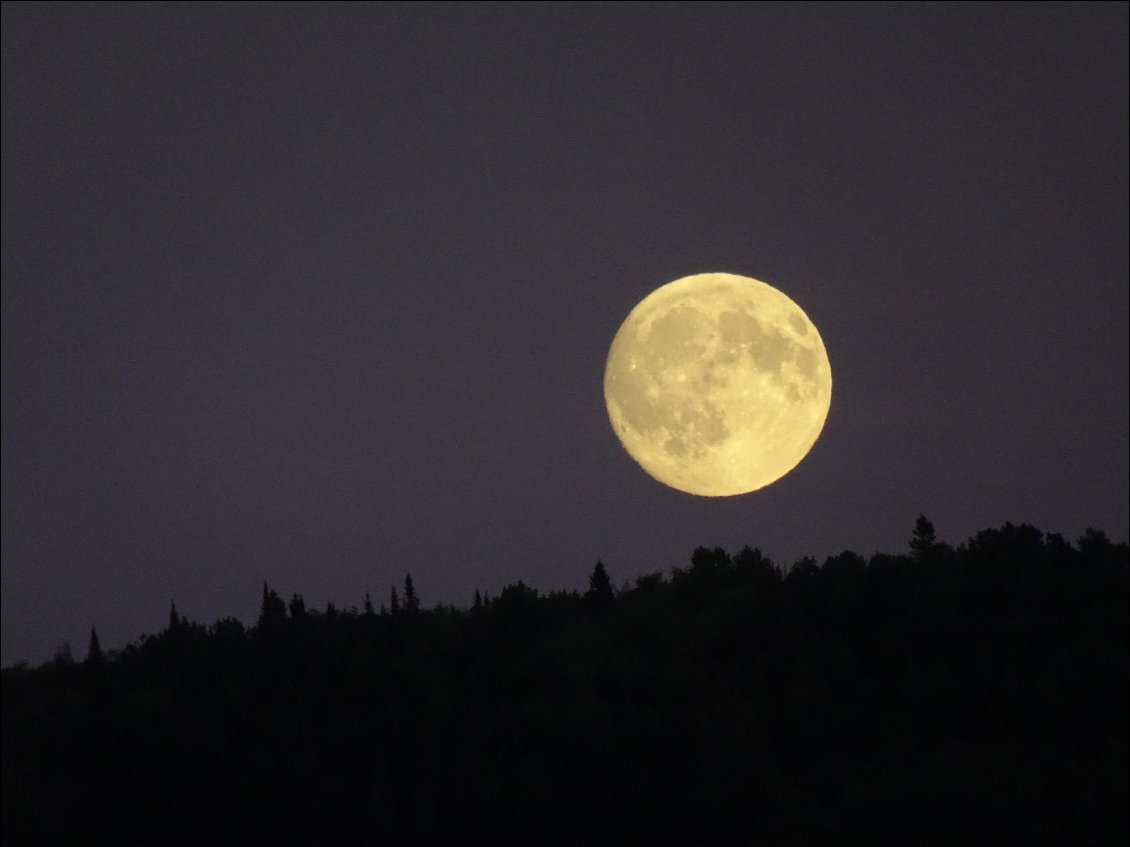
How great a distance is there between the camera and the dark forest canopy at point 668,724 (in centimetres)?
4338

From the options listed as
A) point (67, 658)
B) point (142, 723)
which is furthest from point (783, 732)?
point (67, 658)

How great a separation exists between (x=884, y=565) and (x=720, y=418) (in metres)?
14.6

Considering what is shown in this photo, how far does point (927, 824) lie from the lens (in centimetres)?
4031

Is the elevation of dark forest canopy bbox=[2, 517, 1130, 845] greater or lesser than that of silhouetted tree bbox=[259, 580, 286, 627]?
lesser

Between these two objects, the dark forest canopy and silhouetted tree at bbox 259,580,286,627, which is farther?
silhouetted tree at bbox 259,580,286,627

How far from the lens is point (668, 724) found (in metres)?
48.3

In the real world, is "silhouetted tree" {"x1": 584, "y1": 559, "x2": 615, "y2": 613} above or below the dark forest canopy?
above

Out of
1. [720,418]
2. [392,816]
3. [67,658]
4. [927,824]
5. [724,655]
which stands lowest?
[927,824]

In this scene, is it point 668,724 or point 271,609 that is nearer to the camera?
point 668,724

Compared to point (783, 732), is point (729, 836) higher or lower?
lower

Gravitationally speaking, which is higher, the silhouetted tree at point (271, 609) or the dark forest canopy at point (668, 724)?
the silhouetted tree at point (271, 609)

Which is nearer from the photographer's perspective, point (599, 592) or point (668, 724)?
point (668, 724)

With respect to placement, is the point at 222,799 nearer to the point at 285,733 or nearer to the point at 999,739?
the point at 285,733

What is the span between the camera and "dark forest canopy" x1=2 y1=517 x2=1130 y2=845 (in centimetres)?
4338
